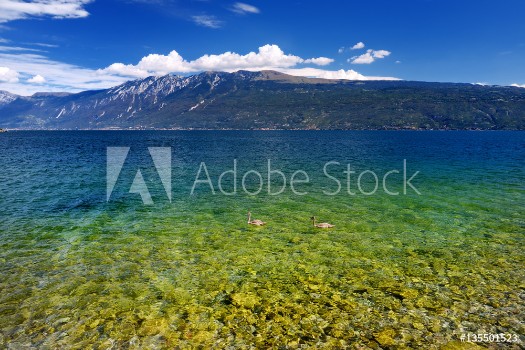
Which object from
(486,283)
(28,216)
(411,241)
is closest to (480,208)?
(411,241)

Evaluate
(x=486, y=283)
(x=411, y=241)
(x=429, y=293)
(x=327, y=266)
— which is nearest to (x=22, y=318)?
(x=327, y=266)

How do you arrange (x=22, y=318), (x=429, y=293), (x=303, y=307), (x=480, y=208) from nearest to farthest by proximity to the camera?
(x=22, y=318) < (x=303, y=307) < (x=429, y=293) < (x=480, y=208)

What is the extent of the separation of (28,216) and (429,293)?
33020 mm

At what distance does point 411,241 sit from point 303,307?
513 inches

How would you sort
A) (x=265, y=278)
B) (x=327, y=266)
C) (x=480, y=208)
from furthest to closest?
1. (x=480, y=208)
2. (x=327, y=266)
3. (x=265, y=278)

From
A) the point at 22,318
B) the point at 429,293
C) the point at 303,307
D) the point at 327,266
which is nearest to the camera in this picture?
the point at 22,318

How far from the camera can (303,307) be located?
49.0 feet

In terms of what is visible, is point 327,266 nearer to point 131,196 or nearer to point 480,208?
point 480,208

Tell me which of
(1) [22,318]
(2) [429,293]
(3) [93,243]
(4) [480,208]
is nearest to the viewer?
(1) [22,318]

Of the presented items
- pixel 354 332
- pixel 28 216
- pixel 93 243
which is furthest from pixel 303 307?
pixel 28 216

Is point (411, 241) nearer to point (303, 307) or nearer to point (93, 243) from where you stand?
point (303, 307)

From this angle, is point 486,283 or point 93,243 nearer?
point 486,283

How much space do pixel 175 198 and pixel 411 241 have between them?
26906 mm

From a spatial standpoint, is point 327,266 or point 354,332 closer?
point 354,332
